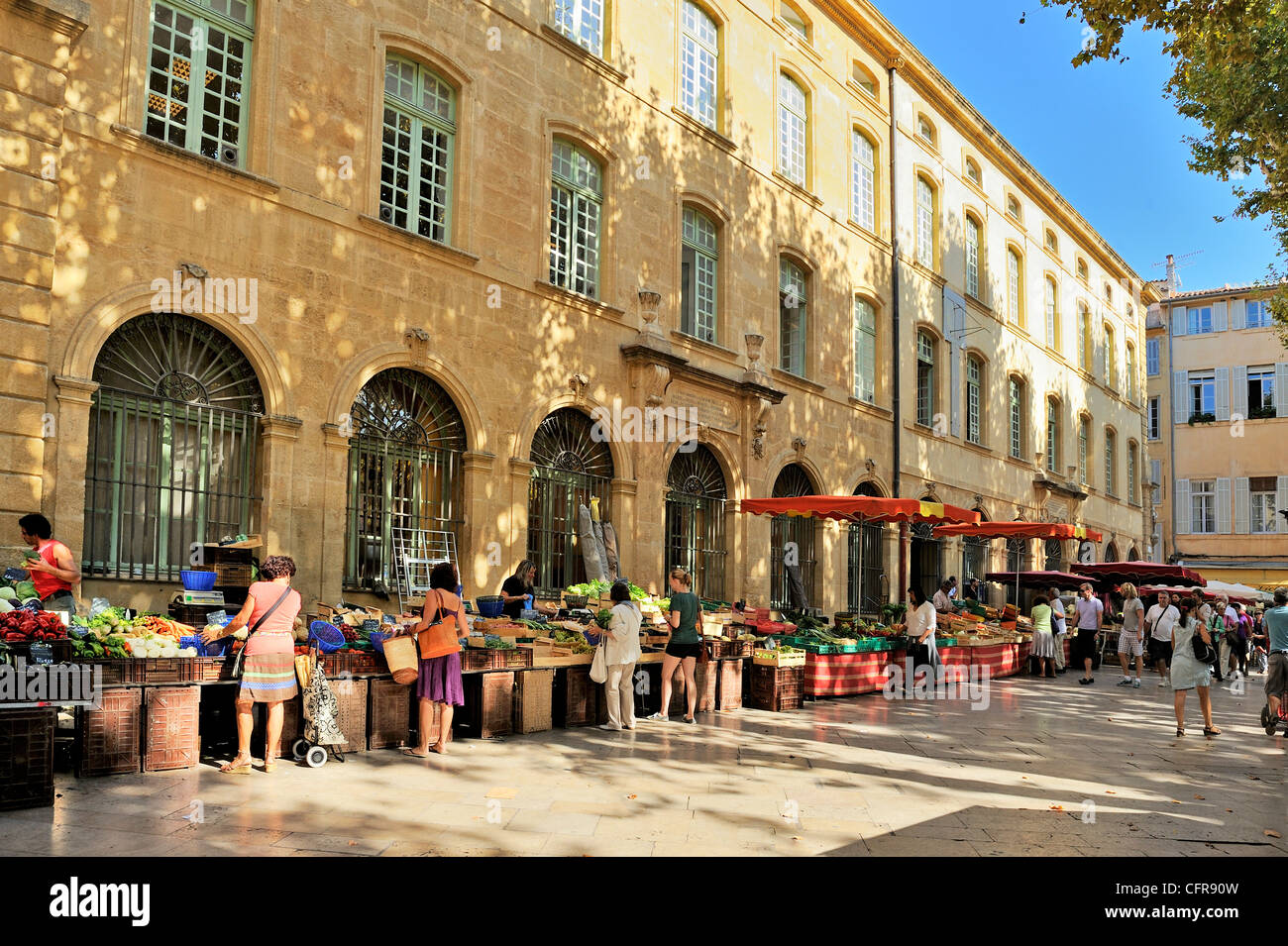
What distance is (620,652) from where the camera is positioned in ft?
32.7

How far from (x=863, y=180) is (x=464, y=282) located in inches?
506

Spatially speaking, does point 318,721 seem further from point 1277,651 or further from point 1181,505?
point 1181,505

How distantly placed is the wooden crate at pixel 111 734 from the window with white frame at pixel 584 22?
11638mm

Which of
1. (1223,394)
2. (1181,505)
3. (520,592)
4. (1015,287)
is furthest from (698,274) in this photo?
(1223,394)

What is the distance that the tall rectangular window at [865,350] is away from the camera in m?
22.5

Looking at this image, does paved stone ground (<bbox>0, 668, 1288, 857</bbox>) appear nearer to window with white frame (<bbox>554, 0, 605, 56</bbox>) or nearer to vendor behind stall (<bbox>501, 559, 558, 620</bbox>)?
vendor behind stall (<bbox>501, 559, 558, 620</bbox>)

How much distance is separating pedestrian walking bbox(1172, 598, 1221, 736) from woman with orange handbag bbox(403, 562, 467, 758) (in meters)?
7.62

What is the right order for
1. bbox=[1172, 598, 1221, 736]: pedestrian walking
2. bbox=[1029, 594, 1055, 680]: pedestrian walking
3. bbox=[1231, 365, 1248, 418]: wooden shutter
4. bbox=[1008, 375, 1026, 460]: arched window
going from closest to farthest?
bbox=[1172, 598, 1221, 736]: pedestrian walking → bbox=[1029, 594, 1055, 680]: pedestrian walking → bbox=[1008, 375, 1026, 460]: arched window → bbox=[1231, 365, 1248, 418]: wooden shutter

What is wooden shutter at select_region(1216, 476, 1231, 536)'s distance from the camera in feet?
141

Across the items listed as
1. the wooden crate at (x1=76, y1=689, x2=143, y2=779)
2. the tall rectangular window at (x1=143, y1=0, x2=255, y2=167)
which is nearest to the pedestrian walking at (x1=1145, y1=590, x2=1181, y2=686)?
the wooden crate at (x1=76, y1=689, x2=143, y2=779)

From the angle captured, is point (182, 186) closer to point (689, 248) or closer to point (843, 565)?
point (689, 248)

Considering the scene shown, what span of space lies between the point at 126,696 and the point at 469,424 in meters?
6.68

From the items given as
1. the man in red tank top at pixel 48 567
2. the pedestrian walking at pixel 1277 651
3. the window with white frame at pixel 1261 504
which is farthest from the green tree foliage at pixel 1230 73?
the window with white frame at pixel 1261 504
